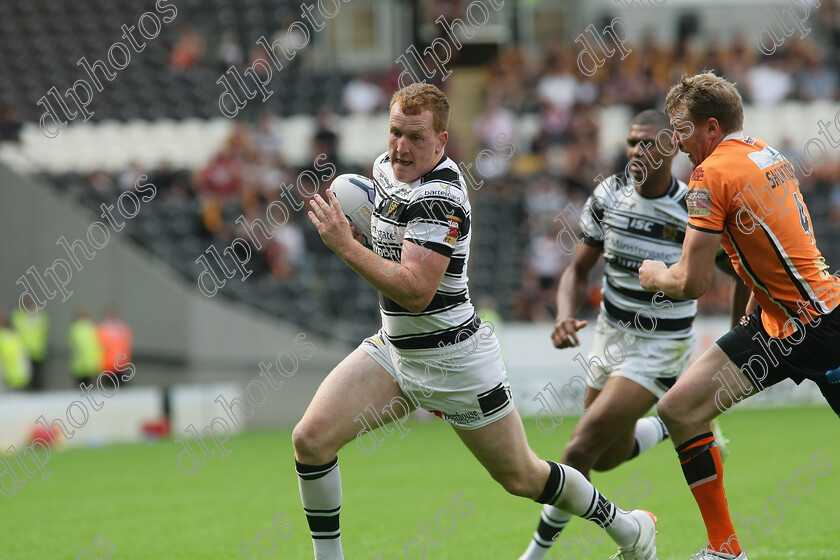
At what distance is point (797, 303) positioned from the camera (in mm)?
5188

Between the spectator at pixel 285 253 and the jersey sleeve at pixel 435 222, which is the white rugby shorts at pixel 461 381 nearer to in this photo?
the jersey sleeve at pixel 435 222

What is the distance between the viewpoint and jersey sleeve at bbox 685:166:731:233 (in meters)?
4.97

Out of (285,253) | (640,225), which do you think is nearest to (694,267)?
(640,225)

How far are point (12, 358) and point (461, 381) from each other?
46.6 feet

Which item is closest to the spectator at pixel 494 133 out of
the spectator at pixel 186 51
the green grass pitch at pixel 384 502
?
the spectator at pixel 186 51

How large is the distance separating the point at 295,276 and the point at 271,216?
118 centimetres

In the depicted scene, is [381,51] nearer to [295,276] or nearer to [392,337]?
[295,276]

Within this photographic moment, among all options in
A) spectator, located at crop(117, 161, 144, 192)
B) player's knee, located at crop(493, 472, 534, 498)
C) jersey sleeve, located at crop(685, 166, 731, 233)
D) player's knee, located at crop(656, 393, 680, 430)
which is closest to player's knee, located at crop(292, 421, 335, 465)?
Result: player's knee, located at crop(493, 472, 534, 498)

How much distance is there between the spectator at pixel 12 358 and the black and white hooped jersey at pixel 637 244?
13.4 meters

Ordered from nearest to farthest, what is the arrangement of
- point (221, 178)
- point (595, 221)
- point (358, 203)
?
point (358, 203) < point (595, 221) < point (221, 178)

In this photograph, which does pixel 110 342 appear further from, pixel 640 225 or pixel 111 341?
pixel 640 225

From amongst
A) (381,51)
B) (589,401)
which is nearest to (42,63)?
(381,51)

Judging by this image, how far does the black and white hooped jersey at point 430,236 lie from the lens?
5.01m

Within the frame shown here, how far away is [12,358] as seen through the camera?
691 inches
